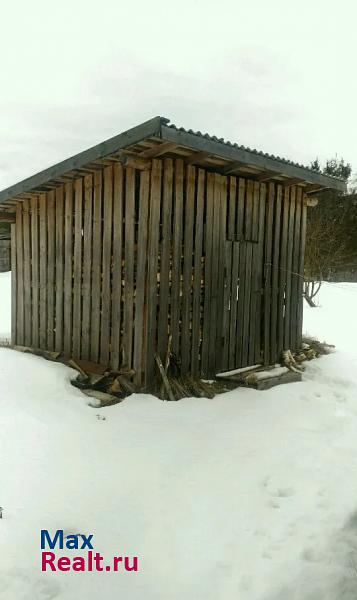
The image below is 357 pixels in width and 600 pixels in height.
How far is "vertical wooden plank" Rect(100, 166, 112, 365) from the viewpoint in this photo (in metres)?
5.95

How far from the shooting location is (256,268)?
6996 mm

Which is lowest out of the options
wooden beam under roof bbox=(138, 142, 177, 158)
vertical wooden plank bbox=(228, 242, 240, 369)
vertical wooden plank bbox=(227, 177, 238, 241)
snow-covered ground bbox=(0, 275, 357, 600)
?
snow-covered ground bbox=(0, 275, 357, 600)

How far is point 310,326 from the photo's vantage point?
1254 cm

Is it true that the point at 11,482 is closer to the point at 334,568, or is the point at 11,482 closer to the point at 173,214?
the point at 334,568

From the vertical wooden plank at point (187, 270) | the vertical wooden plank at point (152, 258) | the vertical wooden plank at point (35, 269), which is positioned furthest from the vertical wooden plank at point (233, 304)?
the vertical wooden plank at point (35, 269)

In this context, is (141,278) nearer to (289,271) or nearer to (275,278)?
(275,278)

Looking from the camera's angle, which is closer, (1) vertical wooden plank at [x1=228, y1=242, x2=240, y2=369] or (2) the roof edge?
(2) the roof edge

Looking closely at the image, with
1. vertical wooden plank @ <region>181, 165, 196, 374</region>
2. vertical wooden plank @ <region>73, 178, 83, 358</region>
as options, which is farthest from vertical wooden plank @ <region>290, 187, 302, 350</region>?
vertical wooden plank @ <region>73, 178, 83, 358</region>

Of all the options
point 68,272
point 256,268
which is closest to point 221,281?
point 256,268

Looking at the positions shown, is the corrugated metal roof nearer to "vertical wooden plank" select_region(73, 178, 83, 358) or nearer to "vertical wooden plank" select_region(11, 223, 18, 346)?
"vertical wooden plank" select_region(73, 178, 83, 358)

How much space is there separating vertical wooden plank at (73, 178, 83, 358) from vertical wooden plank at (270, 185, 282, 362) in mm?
3471

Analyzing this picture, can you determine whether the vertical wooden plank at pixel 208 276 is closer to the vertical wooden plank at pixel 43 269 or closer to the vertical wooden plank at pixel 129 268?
the vertical wooden plank at pixel 129 268

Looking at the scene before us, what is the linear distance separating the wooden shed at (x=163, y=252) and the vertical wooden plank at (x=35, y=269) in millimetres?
23

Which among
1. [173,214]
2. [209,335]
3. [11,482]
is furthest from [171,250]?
[11,482]
